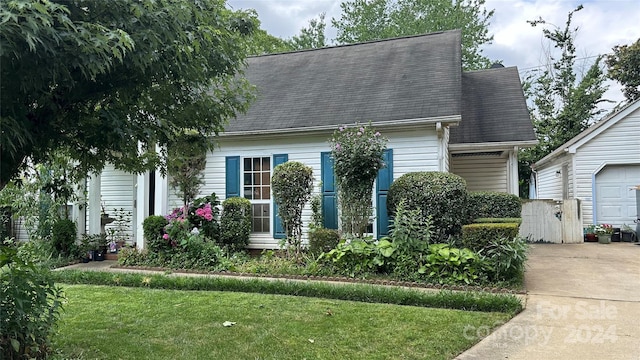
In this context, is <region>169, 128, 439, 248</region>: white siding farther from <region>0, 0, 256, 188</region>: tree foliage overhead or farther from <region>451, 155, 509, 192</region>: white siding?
<region>0, 0, 256, 188</region>: tree foliage overhead

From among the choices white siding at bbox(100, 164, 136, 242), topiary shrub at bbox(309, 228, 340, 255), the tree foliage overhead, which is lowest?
topiary shrub at bbox(309, 228, 340, 255)

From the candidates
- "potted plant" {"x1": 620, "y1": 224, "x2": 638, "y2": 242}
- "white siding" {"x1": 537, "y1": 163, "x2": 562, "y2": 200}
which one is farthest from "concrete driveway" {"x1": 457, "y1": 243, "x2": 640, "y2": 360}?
"white siding" {"x1": 537, "y1": 163, "x2": 562, "y2": 200}

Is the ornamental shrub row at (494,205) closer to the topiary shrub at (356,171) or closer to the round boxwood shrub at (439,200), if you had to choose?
the round boxwood shrub at (439,200)

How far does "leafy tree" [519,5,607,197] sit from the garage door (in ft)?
19.9

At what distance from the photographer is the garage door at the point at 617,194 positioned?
39.4 feet

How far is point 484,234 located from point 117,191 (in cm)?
991

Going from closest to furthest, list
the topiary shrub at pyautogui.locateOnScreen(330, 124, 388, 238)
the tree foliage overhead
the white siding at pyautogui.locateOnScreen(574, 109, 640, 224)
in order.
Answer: the tree foliage overhead < the topiary shrub at pyautogui.locateOnScreen(330, 124, 388, 238) < the white siding at pyautogui.locateOnScreen(574, 109, 640, 224)

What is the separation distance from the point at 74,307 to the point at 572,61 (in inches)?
957

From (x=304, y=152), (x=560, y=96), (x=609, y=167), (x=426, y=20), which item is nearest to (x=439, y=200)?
(x=304, y=152)

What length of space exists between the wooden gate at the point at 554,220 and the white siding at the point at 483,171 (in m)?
0.98

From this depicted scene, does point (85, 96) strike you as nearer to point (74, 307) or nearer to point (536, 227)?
point (74, 307)

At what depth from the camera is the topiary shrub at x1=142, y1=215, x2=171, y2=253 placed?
8555 millimetres

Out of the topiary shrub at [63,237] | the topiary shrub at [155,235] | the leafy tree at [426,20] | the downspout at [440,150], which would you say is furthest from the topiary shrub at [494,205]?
the leafy tree at [426,20]

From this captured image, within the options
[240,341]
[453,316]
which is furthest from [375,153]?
[240,341]
